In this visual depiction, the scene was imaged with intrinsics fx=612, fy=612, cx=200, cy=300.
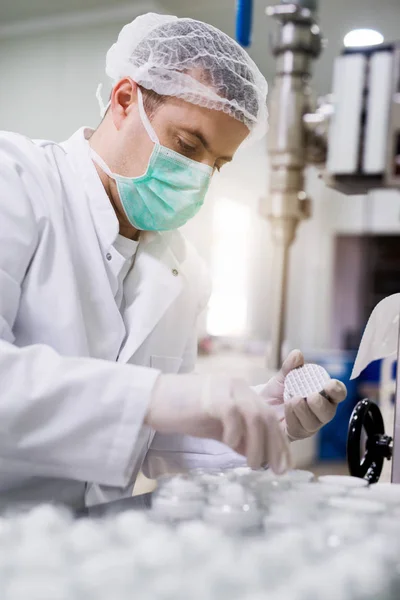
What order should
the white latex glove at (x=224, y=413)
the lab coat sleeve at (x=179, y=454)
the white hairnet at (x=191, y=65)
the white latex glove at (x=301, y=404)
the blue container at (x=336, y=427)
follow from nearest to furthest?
the white latex glove at (x=224, y=413) < the white latex glove at (x=301, y=404) < the white hairnet at (x=191, y=65) < the lab coat sleeve at (x=179, y=454) < the blue container at (x=336, y=427)

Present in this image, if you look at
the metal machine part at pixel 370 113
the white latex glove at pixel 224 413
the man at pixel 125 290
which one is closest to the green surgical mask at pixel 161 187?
the man at pixel 125 290

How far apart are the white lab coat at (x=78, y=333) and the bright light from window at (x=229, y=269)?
879 millimetres

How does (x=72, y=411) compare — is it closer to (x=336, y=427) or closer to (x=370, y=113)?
(x=370, y=113)

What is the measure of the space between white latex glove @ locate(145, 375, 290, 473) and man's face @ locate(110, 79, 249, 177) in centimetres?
52

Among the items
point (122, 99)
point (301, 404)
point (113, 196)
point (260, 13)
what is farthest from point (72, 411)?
point (260, 13)

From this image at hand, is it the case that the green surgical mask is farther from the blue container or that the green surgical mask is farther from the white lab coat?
the blue container

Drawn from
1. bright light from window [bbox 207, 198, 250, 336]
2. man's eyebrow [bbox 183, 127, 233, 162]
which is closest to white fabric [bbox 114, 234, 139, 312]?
man's eyebrow [bbox 183, 127, 233, 162]

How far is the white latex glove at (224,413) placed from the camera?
758 mm

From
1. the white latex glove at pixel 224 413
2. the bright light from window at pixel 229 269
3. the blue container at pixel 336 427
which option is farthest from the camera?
the blue container at pixel 336 427

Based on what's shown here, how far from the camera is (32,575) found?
0.54m

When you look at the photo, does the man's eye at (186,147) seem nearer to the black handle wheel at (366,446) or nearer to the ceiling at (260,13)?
the ceiling at (260,13)

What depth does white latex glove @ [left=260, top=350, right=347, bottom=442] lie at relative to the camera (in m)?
0.99

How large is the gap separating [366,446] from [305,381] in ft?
0.57

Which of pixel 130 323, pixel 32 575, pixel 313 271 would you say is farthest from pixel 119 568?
pixel 313 271
